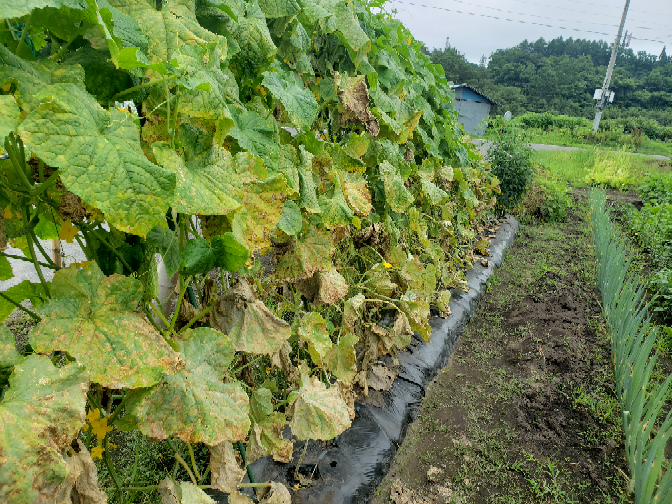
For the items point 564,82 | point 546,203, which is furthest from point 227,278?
point 564,82

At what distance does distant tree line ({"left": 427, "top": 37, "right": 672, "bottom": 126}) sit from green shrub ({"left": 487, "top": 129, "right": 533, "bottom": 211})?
4103 cm

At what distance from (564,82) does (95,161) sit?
62.7 m

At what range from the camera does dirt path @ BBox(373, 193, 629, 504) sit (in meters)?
1.97

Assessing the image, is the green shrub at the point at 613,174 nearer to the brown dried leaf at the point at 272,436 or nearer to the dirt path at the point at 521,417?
the dirt path at the point at 521,417

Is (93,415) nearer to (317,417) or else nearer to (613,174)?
(317,417)

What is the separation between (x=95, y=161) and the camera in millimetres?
571

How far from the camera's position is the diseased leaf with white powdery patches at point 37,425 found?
1.69 feet

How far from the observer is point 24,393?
1.85 ft

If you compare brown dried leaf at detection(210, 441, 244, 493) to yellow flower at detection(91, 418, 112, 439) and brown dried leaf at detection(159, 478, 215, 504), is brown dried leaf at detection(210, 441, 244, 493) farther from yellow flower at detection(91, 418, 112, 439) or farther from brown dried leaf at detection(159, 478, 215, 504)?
yellow flower at detection(91, 418, 112, 439)

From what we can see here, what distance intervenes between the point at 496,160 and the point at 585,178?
16.1ft

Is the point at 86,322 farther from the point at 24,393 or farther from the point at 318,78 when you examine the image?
the point at 318,78

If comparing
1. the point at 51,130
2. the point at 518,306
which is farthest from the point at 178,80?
the point at 518,306

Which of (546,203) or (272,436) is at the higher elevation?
(546,203)

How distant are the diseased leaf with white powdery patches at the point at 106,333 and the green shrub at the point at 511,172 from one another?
596cm
